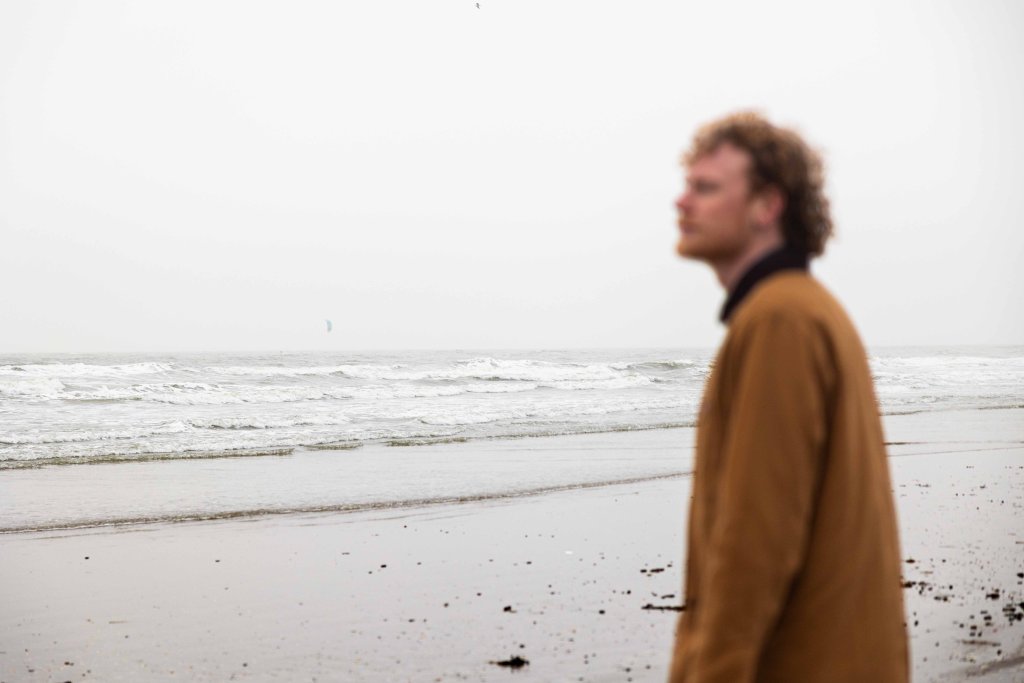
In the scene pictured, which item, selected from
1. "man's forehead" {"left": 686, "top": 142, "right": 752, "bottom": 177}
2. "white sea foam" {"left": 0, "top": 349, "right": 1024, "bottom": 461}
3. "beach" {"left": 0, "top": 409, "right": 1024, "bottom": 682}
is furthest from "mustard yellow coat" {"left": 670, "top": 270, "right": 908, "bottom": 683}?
"white sea foam" {"left": 0, "top": 349, "right": 1024, "bottom": 461}

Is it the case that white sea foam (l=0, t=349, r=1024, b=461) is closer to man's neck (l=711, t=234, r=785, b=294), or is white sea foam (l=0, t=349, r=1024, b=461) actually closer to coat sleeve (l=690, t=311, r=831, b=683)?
man's neck (l=711, t=234, r=785, b=294)

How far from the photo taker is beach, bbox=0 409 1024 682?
4.98 meters

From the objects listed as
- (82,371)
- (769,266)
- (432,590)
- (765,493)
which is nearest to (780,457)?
(765,493)

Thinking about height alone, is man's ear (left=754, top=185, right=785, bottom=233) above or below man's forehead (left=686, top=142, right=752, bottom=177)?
below

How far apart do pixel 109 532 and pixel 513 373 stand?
31.5 metres

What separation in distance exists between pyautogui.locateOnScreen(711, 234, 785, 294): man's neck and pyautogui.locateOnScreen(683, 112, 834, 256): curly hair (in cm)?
3

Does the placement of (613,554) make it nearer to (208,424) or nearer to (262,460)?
(262,460)

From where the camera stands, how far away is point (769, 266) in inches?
64.7

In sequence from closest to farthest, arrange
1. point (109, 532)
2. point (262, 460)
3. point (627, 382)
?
point (109, 532), point (262, 460), point (627, 382)

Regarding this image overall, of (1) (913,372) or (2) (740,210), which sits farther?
(1) (913,372)

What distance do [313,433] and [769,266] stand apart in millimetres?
17046

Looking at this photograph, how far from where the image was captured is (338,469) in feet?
42.5

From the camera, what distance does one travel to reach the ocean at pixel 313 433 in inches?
428

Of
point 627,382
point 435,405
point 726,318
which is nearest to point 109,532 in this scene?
point 726,318
